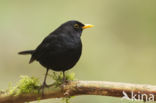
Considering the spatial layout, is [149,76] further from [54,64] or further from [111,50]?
[54,64]

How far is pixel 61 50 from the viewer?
4266mm

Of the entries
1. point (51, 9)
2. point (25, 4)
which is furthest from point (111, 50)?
point (25, 4)

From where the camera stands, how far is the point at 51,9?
9.69 m

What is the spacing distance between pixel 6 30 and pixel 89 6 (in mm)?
2516

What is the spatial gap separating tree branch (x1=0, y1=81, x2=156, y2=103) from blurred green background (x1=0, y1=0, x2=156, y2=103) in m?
3.66

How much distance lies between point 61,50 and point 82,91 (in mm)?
586

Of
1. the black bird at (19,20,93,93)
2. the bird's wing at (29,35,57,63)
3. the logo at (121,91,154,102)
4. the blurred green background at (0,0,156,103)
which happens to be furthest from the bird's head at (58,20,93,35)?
the blurred green background at (0,0,156,103)

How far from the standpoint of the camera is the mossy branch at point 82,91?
384cm

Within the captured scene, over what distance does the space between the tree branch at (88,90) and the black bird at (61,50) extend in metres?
0.19

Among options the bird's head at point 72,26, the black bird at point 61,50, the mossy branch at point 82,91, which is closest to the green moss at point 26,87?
the mossy branch at point 82,91

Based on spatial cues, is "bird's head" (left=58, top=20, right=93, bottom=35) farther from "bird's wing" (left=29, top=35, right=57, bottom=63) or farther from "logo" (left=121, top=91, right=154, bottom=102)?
"logo" (left=121, top=91, right=154, bottom=102)

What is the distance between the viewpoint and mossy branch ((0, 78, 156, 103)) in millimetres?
3836

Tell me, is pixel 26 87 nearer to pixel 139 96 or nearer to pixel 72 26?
pixel 72 26

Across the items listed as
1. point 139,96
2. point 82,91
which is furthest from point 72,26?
point 139,96
